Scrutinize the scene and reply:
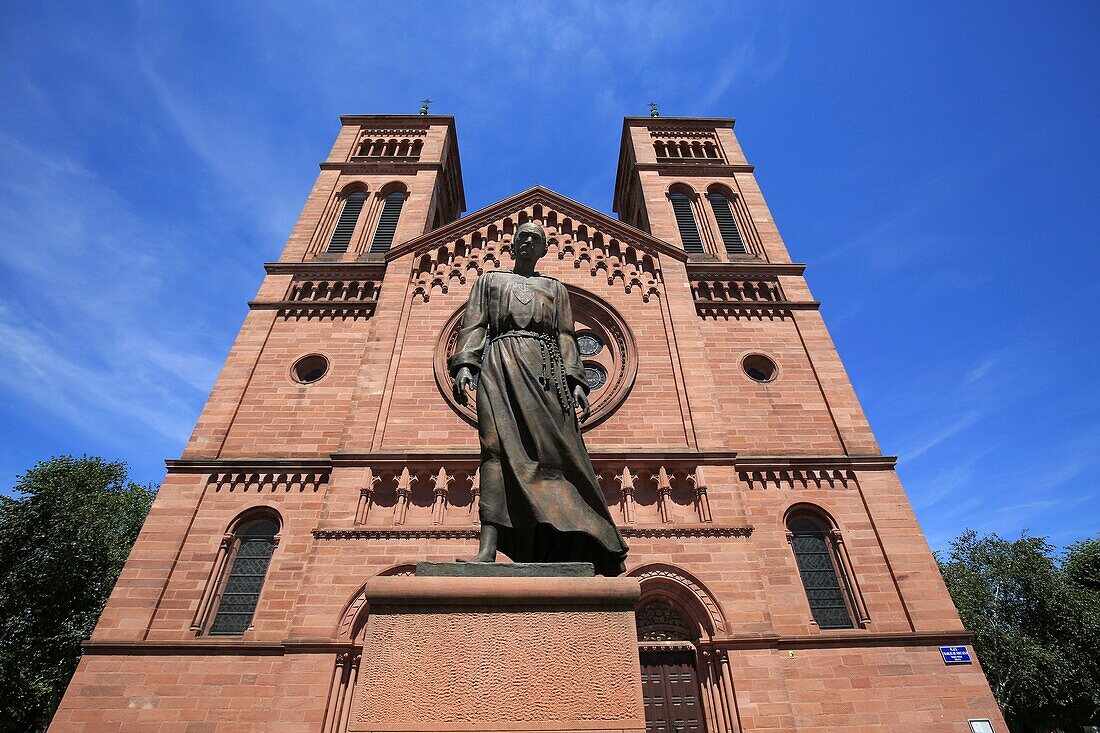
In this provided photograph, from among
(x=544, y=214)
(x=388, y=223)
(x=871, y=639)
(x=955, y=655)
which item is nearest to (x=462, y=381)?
(x=871, y=639)

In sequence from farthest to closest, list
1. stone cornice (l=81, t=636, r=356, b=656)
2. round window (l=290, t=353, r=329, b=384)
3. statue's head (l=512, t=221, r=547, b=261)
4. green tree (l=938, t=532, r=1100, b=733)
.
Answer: green tree (l=938, t=532, r=1100, b=733) < round window (l=290, t=353, r=329, b=384) < stone cornice (l=81, t=636, r=356, b=656) < statue's head (l=512, t=221, r=547, b=261)

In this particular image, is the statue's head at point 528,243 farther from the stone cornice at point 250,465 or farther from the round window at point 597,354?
the stone cornice at point 250,465

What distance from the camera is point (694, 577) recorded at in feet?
40.3

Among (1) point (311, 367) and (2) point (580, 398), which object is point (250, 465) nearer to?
(1) point (311, 367)

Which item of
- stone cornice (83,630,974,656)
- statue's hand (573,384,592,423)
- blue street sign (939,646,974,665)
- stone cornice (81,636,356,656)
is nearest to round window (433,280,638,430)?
stone cornice (83,630,974,656)

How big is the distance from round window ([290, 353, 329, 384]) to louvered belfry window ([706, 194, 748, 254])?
1374cm

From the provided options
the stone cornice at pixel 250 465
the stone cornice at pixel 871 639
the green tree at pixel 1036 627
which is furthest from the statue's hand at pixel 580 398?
the green tree at pixel 1036 627

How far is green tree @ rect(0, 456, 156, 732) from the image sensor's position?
19.5 m

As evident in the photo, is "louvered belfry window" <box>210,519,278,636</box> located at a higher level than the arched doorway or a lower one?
higher

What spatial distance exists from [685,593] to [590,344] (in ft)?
24.8

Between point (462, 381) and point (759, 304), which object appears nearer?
point (462, 381)

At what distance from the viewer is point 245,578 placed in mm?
13328

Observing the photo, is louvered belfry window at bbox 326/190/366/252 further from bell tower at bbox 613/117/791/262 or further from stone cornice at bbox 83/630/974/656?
stone cornice at bbox 83/630/974/656

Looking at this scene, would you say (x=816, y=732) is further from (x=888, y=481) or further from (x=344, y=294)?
(x=344, y=294)
